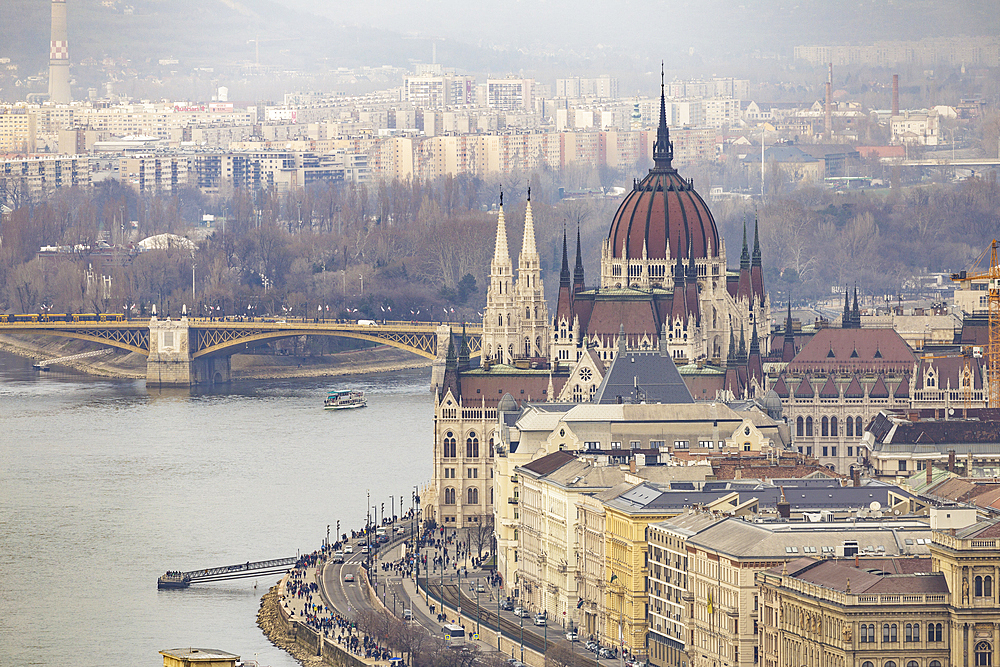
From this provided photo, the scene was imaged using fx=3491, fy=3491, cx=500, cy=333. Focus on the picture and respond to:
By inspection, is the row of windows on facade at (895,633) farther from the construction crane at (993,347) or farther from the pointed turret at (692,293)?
the pointed turret at (692,293)

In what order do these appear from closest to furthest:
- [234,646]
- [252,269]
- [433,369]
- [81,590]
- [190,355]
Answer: [234,646] → [81,590] → [433,369] → [190,355] → [252,269]

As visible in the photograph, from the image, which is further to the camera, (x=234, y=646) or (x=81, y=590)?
(x=81, y=590)

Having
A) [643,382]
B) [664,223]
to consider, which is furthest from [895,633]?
[664,223]

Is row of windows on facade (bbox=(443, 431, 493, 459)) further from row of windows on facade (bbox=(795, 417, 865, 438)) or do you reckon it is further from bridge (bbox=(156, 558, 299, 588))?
bridge (bbox=(156, 558, 299, 588))

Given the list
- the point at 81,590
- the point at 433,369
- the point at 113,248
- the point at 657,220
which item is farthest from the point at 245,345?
the point at 81,590

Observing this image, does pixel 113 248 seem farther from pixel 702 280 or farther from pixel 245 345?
pixel 702 280

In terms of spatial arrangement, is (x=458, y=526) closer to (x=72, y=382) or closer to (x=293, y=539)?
(x=293, y=539)

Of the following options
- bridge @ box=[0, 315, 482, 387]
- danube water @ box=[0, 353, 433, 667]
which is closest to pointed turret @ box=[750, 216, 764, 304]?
danube water @ box=[0, 353, 433, 667]

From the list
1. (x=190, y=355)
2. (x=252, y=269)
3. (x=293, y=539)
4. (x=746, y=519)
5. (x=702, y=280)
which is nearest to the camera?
(x=746, y=519)
